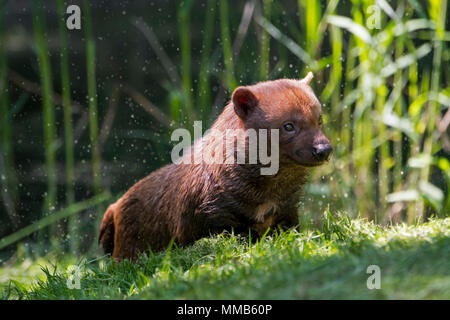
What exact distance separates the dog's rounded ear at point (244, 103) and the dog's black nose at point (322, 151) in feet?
1.91

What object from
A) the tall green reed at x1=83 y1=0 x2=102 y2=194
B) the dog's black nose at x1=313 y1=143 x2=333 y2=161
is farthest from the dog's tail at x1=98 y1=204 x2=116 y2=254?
the dog's black nose at x1=313 y1=143 x2=333 y2=161

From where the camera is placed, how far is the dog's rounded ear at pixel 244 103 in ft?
15.1

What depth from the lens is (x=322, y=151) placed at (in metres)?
4.32

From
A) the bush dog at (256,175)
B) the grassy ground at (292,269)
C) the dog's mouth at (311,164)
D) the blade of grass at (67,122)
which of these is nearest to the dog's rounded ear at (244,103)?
the bush dog at (256,175)

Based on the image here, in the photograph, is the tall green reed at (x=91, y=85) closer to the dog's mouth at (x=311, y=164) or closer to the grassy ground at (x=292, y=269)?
the grassy ground at (x=292, y=269)

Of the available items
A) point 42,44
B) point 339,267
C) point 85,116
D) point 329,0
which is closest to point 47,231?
point 85,116

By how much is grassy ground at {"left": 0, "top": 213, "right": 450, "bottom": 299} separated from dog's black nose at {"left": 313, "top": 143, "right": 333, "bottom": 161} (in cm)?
42

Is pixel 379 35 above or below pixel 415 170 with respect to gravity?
above

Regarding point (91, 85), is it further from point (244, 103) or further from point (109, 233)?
point (244, 103)

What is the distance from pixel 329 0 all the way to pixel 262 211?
3041 millimetres

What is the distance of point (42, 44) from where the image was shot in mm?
6594

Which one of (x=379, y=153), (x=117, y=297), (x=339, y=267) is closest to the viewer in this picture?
(x=339, y=267)

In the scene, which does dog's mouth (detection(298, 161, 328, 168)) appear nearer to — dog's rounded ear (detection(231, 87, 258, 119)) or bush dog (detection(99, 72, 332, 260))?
bush dog (detection(99, 72, 332, 260))
